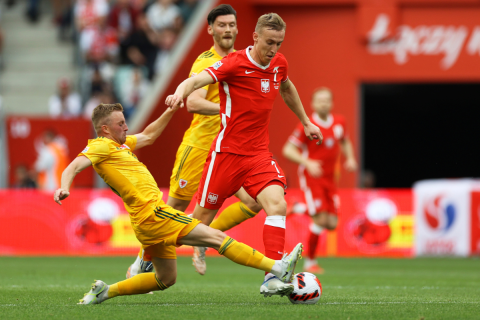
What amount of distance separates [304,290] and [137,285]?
1.30m

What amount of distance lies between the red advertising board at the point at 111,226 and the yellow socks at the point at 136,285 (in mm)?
8191

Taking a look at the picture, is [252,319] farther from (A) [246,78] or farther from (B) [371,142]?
(B) [371,142]

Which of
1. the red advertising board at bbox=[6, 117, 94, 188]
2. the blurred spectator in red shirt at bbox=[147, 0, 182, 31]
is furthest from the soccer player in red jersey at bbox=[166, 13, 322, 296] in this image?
the blurred spectator in red shirt at bbox=[147, 0, 182, 31]

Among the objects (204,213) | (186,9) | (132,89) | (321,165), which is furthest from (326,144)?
(186,9)

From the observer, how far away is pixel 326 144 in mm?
10664

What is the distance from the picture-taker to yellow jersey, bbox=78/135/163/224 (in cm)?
589

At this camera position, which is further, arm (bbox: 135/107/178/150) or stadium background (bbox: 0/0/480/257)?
stadium background (bbox: 0/0/480/257)

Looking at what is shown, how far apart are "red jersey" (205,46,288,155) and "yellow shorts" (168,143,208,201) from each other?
3.11 ft

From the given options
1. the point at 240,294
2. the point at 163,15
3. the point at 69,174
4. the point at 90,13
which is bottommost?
the point at 240,294

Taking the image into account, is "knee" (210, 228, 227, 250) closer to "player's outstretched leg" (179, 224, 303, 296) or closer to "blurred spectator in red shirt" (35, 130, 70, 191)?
"player's outstretched leg" (179, 224, 303, 296)

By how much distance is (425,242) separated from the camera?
14570 millimetres

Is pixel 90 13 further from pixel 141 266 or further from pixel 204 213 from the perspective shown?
pixel 204 213

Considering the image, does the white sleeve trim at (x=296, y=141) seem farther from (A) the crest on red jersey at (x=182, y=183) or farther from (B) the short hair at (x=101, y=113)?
(B) the short hair at (x=101, y=113)

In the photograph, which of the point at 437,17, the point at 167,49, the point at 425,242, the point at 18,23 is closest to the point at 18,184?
the point at 167,49
